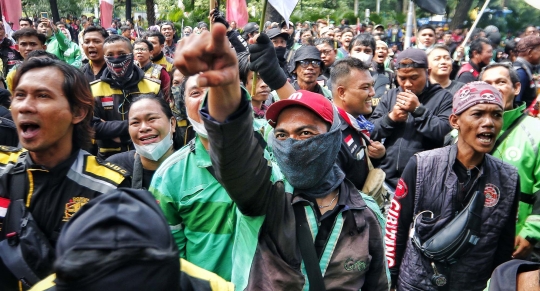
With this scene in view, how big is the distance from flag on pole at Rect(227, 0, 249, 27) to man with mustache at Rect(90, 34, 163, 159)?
14.0ft

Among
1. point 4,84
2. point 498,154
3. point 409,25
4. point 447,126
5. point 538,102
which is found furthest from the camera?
point 409,25

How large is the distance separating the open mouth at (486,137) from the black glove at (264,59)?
1.29m

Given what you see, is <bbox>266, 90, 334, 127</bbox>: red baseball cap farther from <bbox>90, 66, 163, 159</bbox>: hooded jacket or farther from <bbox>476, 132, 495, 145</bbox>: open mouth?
<bbox>90, 66, 163, 159</bbox>: hooded jacket

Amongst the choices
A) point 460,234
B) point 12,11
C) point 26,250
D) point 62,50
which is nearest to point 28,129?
point 26,250


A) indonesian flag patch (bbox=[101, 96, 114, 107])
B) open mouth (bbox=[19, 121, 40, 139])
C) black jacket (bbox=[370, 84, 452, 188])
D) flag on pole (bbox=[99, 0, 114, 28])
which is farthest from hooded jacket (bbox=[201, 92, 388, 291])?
flag on pole (bbox=[99, 0, 114, 28])

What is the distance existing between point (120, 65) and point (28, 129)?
3.30 metres

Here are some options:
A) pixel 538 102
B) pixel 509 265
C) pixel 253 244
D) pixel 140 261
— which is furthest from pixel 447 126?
pixel 140 261

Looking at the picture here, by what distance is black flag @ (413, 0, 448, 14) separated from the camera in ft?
28.7

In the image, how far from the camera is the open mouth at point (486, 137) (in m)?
3.04

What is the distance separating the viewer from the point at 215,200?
279cm

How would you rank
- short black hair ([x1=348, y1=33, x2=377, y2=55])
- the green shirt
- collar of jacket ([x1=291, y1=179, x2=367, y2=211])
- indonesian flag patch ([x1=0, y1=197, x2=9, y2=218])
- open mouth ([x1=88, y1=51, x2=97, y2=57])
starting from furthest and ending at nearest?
short black hair ([x1=348, y1=33, x2=377, y2=55]) < open mouth ([x1=88, y1=51, x2=97, y2=57]) < the green shirt < indonesian flag patch ([x1=0, y1=197, x2=9, y2=218]) < collar of jacket ([x1=291, y1=179, x2=367, y2=211])

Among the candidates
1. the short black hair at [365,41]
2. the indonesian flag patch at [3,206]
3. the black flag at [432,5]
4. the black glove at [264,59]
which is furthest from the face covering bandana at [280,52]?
the indonesian flag patch at [3,206]

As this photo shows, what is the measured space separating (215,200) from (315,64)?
3279 millimetres

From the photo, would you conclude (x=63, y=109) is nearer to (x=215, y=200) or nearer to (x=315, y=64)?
(x=215, y=200)
